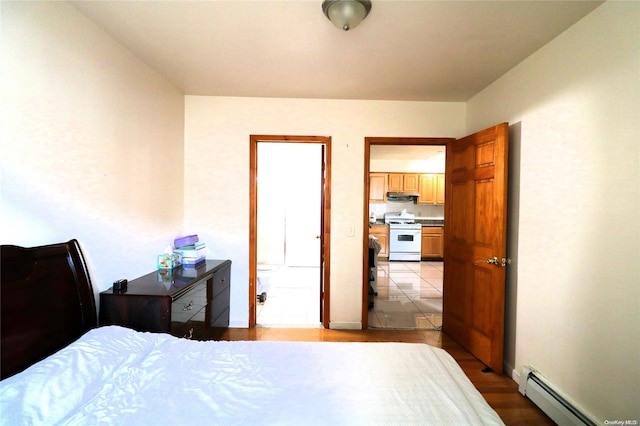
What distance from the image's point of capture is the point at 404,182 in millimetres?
6977

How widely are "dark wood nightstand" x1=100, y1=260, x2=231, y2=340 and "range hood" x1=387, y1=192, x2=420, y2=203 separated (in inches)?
209

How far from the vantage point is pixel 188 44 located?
1.92m

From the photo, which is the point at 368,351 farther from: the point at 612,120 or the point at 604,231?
the point at 612,120

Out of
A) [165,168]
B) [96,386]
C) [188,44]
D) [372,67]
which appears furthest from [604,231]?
[165,168]

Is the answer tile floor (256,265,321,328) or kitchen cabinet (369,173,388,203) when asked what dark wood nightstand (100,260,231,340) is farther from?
kitchen cabinet (369,173,388,203)

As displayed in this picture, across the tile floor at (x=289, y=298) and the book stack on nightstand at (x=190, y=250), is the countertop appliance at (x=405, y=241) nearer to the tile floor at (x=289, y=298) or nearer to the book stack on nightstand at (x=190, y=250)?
the tile floor at (x=289, y=298)

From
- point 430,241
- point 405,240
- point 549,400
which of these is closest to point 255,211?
point 549,400

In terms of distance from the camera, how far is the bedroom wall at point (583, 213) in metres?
1.36

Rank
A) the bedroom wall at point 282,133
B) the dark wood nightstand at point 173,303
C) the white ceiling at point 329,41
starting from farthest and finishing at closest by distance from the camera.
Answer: the bedroom wall at point 282,133, the dark wood nightstand at point 173,303, the white ceiling at point 329,41

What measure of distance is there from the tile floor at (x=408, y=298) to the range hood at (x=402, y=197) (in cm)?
183

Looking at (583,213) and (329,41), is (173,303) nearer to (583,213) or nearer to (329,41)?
(329,41)

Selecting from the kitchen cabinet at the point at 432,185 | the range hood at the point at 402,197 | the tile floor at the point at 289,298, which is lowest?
the tile floor at the point at 289,298

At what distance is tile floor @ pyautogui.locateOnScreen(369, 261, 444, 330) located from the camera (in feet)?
10.4

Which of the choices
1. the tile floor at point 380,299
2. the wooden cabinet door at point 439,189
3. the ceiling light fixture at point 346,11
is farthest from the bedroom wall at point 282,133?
the wooden cabinet door at point 439,189
